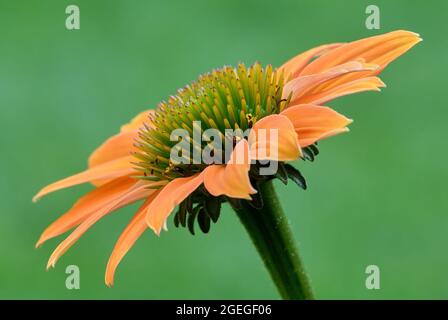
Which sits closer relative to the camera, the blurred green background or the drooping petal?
the drooping petal

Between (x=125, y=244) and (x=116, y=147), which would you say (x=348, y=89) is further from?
(x=116, y=147)

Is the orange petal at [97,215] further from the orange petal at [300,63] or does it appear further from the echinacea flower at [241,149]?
the orange petal at [300,63]

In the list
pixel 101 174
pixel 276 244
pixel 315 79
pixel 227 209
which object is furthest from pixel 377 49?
pixel 227 209

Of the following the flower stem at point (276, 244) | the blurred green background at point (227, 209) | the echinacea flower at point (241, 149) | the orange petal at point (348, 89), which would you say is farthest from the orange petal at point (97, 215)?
the blurred green background at point (227, 209)

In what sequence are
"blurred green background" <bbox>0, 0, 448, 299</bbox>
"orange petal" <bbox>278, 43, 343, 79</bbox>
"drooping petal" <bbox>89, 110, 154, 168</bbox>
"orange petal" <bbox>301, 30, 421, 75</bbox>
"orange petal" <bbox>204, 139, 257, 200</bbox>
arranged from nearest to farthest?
"orange petal" <bbox>204, 139, 257, 200</bbox> → "orange petal" <bbox>301, 30, 421, 75</bbox> → "orange petal" <bbox>278, 43, 343, 79</bbox> → "drooping petal" <bbox>89, 110, 154, 168</bbox> → "blurred green background" <bbox>0, 0, 448, 299</bbox>

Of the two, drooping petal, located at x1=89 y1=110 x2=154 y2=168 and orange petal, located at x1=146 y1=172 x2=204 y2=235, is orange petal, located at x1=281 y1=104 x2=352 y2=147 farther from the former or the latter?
drooping petal, located at x1=89 y1=110 x2=154 y2=168

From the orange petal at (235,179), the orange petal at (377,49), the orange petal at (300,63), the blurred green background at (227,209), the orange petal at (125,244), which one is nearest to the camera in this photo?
the orange petal at (235,179)

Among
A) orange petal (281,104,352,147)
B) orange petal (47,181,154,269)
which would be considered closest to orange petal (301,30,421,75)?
orange petal (281,104,352,147)

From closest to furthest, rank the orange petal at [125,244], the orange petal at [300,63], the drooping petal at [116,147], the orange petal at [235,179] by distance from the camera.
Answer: the orange petal at [235,179], the orange petal at [125,244], the orange petal at [300,63], the drooping petal at [116,147]
